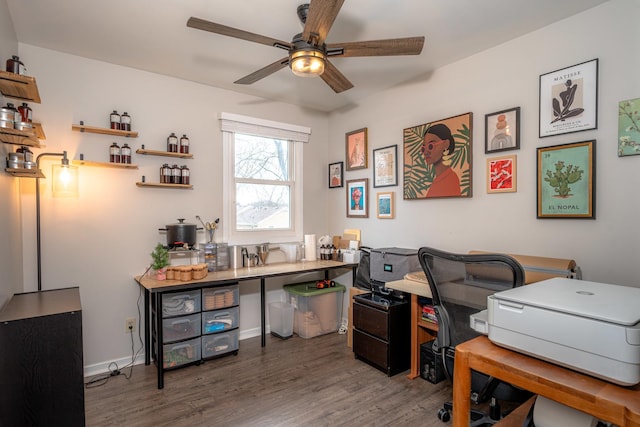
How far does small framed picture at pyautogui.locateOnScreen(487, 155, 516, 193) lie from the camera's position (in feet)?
8.31

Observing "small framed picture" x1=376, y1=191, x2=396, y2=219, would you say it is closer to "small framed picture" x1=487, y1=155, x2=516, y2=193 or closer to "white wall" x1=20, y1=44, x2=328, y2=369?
Answer: "small framed picture" x1=487, y1=155, x2=516, y2=193

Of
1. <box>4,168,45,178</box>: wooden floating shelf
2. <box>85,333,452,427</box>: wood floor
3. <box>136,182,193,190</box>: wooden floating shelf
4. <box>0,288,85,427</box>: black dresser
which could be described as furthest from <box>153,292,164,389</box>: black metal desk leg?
<box>4,168,45,178</box>: wooden floating shelf

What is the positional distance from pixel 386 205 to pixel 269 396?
6.90ft

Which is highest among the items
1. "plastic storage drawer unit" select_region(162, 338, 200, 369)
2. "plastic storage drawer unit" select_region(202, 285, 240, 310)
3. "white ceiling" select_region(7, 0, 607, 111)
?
"white ceiling" select_region(7, 0, 607, 111)

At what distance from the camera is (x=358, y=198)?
12.8 feet

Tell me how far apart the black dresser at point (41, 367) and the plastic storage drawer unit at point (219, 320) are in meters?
1.21

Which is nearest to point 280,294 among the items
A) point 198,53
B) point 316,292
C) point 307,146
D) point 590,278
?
point 316,292

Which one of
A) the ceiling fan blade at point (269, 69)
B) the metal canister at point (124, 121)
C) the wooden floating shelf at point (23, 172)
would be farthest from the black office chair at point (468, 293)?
the metal canister at point (124, 121)

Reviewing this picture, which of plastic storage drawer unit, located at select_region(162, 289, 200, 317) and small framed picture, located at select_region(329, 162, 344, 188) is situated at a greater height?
small framed picture, located at select_region(329, 162, 344, 188)

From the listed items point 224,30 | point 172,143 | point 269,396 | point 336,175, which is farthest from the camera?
point 336,175

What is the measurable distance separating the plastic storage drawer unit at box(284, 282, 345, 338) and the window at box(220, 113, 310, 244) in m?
0.67

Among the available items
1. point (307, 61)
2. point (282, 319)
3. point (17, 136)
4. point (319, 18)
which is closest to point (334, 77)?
point (307, 61)

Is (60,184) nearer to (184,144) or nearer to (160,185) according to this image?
(160,185)

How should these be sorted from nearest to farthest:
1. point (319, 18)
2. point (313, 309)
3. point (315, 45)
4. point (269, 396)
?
point (319, 18), point (315, 45), point (269, 396), point (313, 309)
